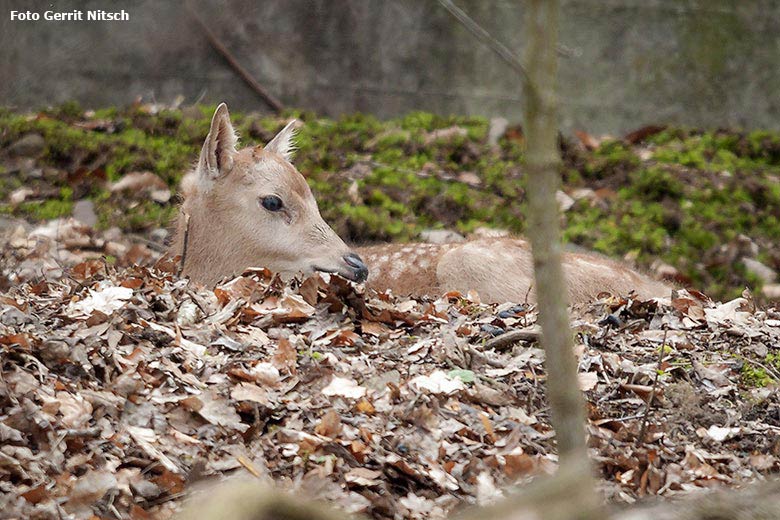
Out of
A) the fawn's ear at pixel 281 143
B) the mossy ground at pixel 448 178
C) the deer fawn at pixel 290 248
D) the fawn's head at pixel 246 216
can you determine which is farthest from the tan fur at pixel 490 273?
the mossy ground at pixel 448 178

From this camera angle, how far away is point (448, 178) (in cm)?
1138

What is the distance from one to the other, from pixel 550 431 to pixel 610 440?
0.25 metres

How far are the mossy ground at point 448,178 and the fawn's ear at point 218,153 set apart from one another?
103 inches

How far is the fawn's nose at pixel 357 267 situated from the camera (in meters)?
6.93

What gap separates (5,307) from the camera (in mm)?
4715

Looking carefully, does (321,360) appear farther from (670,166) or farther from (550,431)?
(670,166)

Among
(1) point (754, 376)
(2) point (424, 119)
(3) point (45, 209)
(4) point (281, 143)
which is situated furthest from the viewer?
(2) point (424, 119)

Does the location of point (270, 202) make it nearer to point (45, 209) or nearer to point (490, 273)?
point (490, 273)

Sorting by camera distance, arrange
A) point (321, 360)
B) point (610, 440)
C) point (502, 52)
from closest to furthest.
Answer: point (502, 52) → point (610, 440) → point (321, 360)

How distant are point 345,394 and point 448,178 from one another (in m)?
7.24

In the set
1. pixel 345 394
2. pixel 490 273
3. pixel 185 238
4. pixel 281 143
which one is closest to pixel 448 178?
pixel 281 143

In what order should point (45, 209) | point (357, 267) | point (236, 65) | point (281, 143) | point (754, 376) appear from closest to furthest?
1. point (754, 376)
2. point (357, 267)
3. point (281, 143)
4. point (45, 209)
5. point (236, 65)

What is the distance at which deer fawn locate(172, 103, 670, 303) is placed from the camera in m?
7.11

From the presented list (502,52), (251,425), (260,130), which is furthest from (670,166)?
(502,52)
